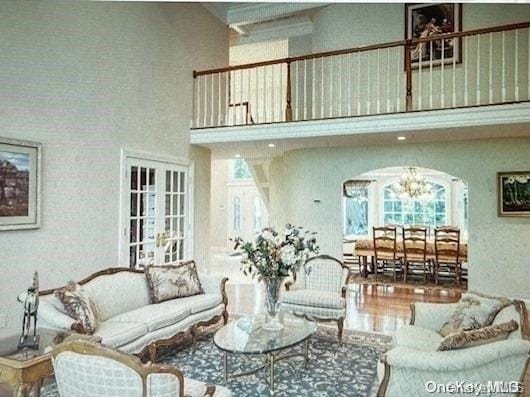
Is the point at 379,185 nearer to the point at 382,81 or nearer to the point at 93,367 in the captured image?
the point at 382,81

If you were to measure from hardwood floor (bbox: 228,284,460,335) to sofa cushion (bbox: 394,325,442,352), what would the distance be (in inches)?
59.2

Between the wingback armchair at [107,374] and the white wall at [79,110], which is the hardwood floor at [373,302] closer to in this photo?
the white wall at [79,110]

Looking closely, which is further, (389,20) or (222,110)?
(222,110)

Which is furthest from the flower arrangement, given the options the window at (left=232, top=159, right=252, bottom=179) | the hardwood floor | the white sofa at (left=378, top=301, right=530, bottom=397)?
the window at (left=232, top=159, right=252, bottom=179)

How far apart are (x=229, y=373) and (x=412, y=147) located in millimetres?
4817

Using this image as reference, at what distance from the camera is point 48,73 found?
4215 millimetres

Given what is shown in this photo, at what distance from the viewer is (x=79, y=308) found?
329 cm

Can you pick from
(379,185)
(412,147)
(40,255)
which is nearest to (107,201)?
→ (40,255)

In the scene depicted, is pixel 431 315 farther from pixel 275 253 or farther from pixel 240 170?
pixel 240 170

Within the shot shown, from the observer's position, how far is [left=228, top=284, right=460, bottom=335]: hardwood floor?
505 centimetres

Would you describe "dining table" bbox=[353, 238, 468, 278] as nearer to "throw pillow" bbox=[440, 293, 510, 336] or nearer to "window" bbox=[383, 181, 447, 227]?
"window" bbox=[383, 181, 447, 227]

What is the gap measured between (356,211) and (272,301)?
29.1ft

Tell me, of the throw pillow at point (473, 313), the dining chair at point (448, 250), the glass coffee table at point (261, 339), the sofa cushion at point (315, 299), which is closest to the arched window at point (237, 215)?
the dining chair at point (448, 250)

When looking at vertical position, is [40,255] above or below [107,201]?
below
